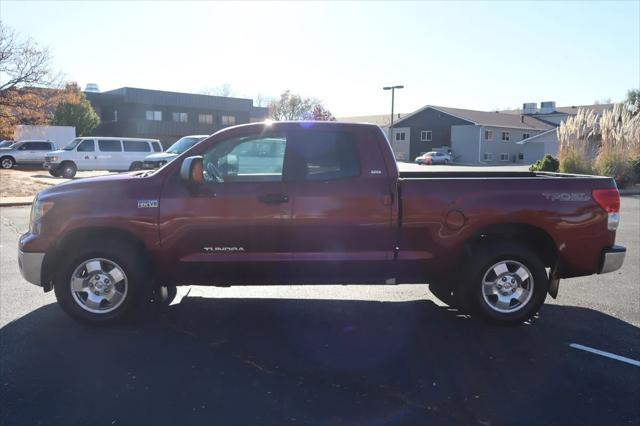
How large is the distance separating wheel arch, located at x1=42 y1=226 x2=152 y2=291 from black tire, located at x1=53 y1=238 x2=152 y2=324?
4 cm

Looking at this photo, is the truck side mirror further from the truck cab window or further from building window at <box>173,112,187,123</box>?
building window at <box>173,112,187,123</box>

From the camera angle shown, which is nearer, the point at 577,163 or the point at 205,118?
the point at 577,163

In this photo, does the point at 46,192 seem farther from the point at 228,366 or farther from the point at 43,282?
the point at 228,366

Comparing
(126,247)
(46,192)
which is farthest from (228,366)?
(46,192)

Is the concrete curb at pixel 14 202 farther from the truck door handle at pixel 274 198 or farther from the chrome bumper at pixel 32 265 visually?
the truck door handle at pixel 274 198

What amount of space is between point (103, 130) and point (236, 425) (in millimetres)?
52967

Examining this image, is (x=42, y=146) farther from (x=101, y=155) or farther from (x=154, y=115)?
(x=154, y=115)

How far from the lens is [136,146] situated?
23.8 metres

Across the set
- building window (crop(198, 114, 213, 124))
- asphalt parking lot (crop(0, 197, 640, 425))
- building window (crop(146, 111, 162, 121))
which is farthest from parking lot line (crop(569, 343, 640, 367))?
building window (crop(198, 114, 213, 124))

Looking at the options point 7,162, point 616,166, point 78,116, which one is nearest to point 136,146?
point 7,162

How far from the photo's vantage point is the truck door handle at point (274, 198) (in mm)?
4750

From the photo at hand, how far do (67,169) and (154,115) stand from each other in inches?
1101

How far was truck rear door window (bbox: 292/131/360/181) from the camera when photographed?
16.0 ft

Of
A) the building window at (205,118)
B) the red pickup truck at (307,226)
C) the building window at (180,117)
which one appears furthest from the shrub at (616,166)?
the building window at (205,118)
